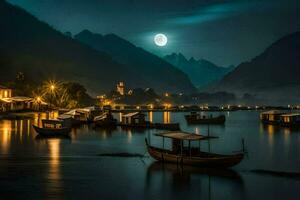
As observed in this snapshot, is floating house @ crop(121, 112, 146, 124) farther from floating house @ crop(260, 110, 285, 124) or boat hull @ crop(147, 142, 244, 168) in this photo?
boat hull @ crop(147, 142, 244, 168)

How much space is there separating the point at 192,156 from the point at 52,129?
30.6 m

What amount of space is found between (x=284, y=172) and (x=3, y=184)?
22.4 meters

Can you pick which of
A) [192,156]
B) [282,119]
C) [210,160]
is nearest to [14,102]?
[282,119]

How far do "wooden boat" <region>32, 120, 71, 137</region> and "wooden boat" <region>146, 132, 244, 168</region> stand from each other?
25.9 metres

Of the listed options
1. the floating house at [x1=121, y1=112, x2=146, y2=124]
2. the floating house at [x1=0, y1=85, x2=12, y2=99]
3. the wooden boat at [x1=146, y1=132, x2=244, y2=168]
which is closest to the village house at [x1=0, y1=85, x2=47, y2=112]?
the floating house at [x1=0, y1=85, x2=12, y2=99]

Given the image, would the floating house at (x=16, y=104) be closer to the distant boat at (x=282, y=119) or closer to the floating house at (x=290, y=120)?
the distant boat at (x=282, y=119)

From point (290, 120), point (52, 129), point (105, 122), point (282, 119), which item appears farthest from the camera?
point (282, 119)

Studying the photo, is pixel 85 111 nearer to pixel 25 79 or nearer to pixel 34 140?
pixel 34 140

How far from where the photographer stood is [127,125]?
8219cm

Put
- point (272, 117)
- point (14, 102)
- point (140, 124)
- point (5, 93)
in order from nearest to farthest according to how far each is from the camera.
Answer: point (140, 124)
point (272, 117)
point (14, 102)
point (5, 93)

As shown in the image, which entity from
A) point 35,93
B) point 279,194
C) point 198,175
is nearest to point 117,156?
point 198,175

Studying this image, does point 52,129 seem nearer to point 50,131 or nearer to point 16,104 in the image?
point 50,131

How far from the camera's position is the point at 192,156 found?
117 ft

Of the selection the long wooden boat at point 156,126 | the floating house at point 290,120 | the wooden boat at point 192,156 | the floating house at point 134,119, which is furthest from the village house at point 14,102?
the wooden boat at point 192,156
